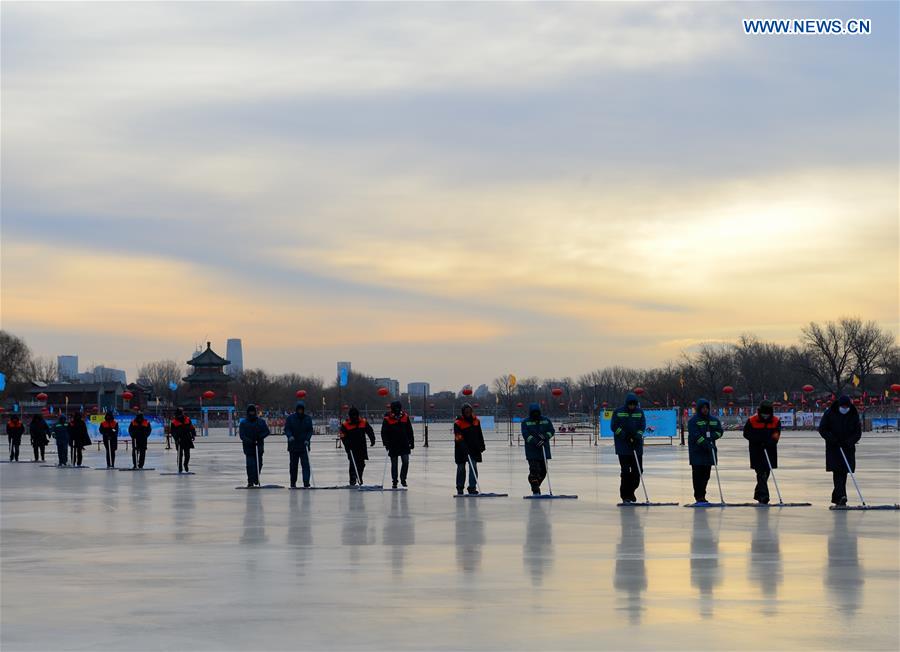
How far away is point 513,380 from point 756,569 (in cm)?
5916

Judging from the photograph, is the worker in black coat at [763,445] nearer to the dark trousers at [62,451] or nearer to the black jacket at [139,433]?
the black jacket at [139,433]

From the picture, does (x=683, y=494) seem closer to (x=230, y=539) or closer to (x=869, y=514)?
(x=869, y=514)

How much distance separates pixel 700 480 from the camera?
20.7 m

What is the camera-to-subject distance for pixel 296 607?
10297mm

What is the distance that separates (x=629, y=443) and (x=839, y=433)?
3.37 metres

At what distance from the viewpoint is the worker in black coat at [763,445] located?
20.2 meters

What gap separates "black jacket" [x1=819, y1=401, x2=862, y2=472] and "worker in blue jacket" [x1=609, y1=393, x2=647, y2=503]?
9.62 feet

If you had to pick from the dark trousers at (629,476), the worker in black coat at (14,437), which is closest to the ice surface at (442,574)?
the dark trousers at (629,476)

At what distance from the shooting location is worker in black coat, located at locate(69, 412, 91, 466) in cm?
3853

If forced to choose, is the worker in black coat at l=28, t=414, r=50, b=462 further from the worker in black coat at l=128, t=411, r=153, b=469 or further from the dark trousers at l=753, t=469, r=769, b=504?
the dark trousers at l=753, t=469, r=769, b=504

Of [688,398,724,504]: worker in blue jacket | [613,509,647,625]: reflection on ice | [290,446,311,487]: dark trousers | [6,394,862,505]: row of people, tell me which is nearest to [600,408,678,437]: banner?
[6,394,862,505]: row of people

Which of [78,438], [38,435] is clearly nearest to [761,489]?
[78,438]

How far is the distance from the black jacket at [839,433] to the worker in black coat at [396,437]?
28.3 feet

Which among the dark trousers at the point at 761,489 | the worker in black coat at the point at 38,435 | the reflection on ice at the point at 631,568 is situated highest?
the worker in black coat at the point at 38,435
